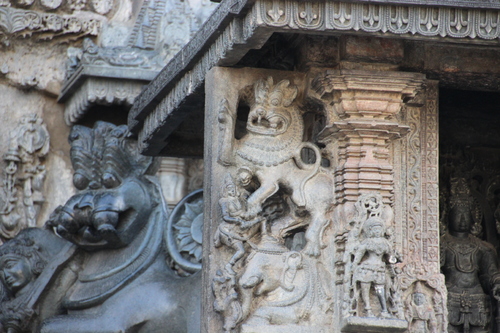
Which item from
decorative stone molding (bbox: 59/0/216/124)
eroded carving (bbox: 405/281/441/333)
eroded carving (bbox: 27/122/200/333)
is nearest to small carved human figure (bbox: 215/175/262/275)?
eroded carving (bbox: 405/281/441/333)

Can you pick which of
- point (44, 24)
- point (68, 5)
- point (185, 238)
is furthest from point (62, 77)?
point (185, 238)

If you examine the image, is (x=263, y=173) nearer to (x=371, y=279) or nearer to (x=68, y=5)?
(x=371, y=279)

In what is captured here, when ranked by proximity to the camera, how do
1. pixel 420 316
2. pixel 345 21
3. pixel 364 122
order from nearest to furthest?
1. pixel 345 21
2. pixel 364 122
3. pixel 420 316

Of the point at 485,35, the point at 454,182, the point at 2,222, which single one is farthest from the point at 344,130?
the point at 2,222

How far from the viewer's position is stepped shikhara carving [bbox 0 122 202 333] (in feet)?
34.4

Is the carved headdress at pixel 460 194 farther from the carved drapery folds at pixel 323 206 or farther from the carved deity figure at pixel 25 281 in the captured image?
the carved deity figure at pixel 25 281

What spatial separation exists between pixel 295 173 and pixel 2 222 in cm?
410

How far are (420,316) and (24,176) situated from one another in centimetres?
460

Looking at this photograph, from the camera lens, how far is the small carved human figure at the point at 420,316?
29.1ft

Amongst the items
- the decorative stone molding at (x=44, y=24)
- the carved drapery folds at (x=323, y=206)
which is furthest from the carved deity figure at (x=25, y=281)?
the carved drapery folds at (x=323, y=206)

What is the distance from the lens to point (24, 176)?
40.1 ft

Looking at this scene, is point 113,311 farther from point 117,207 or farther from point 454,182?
point 454,182

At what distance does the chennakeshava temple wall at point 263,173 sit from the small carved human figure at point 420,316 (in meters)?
0.01

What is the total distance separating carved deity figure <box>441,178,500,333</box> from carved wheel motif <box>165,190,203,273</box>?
187 cm
